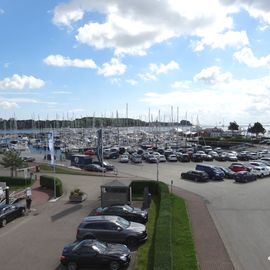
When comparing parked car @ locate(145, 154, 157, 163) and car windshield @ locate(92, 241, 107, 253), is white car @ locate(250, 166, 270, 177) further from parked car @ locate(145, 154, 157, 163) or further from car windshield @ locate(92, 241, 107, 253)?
car windshield @ locate(92, 241, 107, 253)

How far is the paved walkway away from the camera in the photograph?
19500 millimetres

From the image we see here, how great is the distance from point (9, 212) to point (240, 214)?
1654cm

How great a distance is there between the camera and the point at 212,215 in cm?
3041

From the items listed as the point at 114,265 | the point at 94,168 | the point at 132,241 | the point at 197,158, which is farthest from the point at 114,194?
the point at 197,158

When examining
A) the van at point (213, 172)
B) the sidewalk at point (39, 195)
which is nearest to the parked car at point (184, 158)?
the van at point (213, 172)

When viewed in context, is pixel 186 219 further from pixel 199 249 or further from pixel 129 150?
pixel 129 150

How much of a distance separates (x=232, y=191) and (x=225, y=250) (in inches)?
790

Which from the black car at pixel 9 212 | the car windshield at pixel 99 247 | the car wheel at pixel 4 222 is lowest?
the car wheel at pixel 4 222

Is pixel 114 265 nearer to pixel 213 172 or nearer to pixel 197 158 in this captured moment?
pixel 213 172

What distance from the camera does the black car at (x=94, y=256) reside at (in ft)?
63.3

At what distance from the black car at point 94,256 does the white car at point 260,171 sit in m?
34.8

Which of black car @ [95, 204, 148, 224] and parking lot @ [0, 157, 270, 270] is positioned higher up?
black car @ [95, 204, 148, 224]

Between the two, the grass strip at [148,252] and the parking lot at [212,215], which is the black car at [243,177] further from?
the grass strip at [148,252]

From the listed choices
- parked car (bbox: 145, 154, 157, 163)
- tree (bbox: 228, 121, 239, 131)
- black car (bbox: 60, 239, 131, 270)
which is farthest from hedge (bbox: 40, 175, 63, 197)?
tree (bbox: 228, 121, 239, 131)
